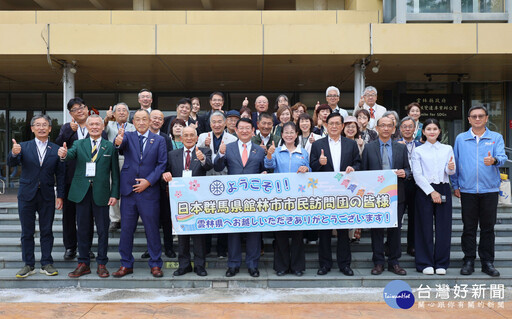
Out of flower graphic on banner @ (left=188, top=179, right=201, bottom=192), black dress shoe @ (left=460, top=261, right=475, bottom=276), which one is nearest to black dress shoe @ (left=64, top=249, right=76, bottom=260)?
flower graphic on banner @ (left=188, top=179, right=201, bottom=192)

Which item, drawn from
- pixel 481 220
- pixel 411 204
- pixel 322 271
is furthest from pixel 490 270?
pixel 322 271

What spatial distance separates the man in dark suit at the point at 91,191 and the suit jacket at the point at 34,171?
1.01 feet

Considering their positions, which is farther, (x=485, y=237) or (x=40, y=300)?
(x=485, y=237)

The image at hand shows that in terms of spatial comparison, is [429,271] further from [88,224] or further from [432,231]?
[88,224]

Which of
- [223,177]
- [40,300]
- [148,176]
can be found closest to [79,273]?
[40,300]

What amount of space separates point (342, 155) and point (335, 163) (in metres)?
0.14

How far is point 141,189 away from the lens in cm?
533

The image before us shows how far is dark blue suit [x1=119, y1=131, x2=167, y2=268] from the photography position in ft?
17.7

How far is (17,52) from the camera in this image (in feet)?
29.7

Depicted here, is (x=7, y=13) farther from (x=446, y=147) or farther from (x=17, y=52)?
(x=446, y=147)

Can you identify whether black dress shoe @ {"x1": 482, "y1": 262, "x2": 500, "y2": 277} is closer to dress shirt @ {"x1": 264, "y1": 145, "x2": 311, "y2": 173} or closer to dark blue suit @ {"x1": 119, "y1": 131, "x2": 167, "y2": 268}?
dress shirt @ {"x1": 264, "y1": 145, "x2": 311, "y2": 173}

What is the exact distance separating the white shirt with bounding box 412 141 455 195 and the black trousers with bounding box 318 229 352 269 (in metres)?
1.19

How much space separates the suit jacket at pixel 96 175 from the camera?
5.41m

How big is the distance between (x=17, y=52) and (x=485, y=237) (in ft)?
31.1
